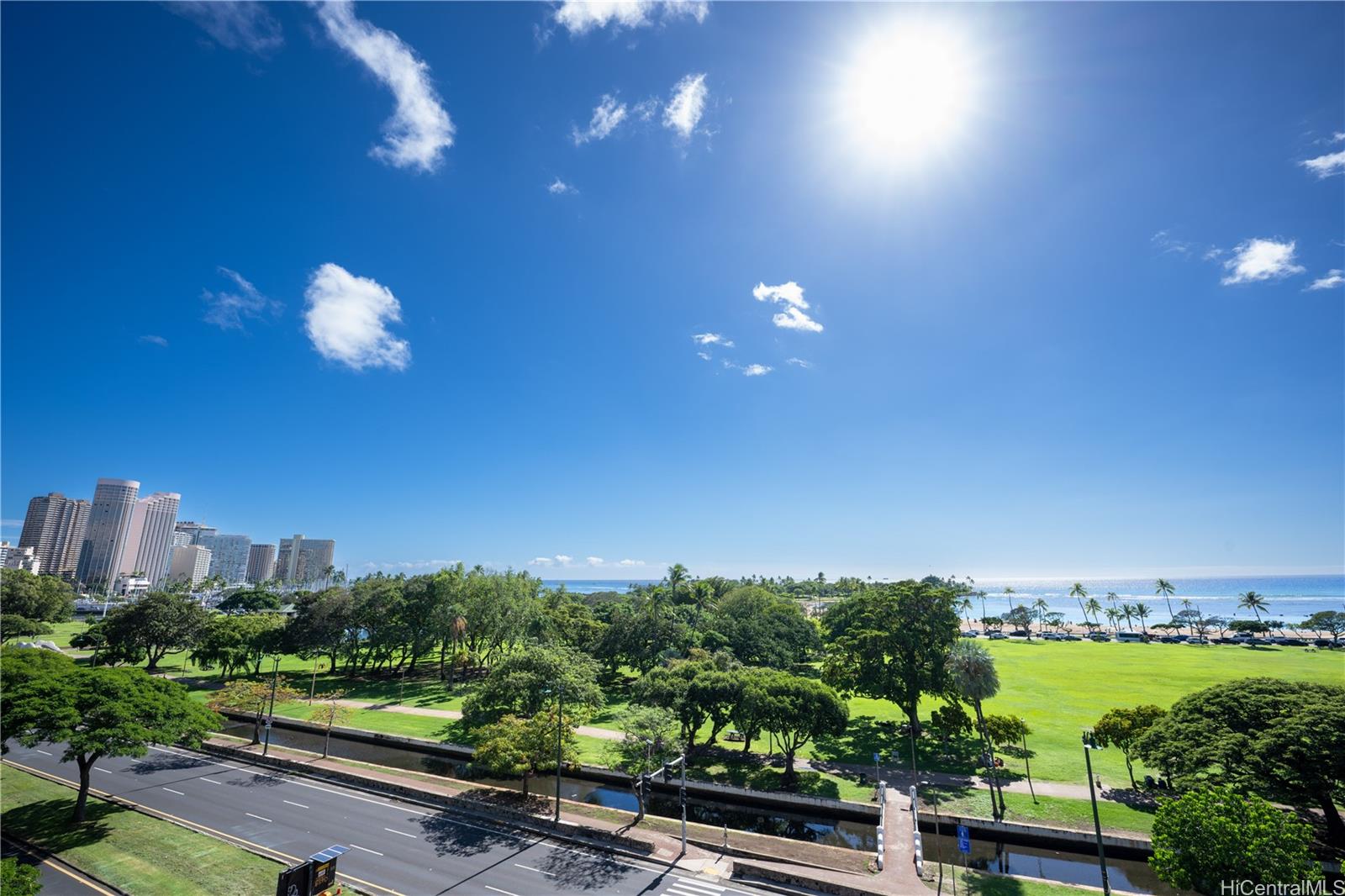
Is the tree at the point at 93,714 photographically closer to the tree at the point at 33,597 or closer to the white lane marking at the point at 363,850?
the white lane marking at the point at 363,850

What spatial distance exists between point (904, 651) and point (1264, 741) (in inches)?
1007

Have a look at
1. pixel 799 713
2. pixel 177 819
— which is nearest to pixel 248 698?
pixel 177 819

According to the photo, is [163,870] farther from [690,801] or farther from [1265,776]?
[1265,776]

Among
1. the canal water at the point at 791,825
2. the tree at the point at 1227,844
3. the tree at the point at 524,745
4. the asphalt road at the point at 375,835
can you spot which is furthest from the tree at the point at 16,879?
the tree at the point at 1227,844

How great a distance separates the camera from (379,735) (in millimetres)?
49750

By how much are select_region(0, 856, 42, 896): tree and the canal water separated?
2774cm

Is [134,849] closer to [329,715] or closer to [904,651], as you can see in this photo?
[329,715]

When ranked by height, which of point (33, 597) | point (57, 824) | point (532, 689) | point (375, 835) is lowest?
point (375, 835)

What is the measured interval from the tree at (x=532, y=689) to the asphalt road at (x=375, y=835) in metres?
8.61

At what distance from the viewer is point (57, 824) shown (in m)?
30.4

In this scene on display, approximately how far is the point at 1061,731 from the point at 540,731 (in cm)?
4831

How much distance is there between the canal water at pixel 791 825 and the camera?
97.8 feet

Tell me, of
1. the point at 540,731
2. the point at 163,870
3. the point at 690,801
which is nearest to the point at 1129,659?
the point at 690,801

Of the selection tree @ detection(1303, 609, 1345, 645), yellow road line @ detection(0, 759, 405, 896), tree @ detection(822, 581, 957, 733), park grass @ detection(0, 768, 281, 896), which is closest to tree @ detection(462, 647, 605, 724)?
yellow road line @ detection(0, 759, 405, 896)
